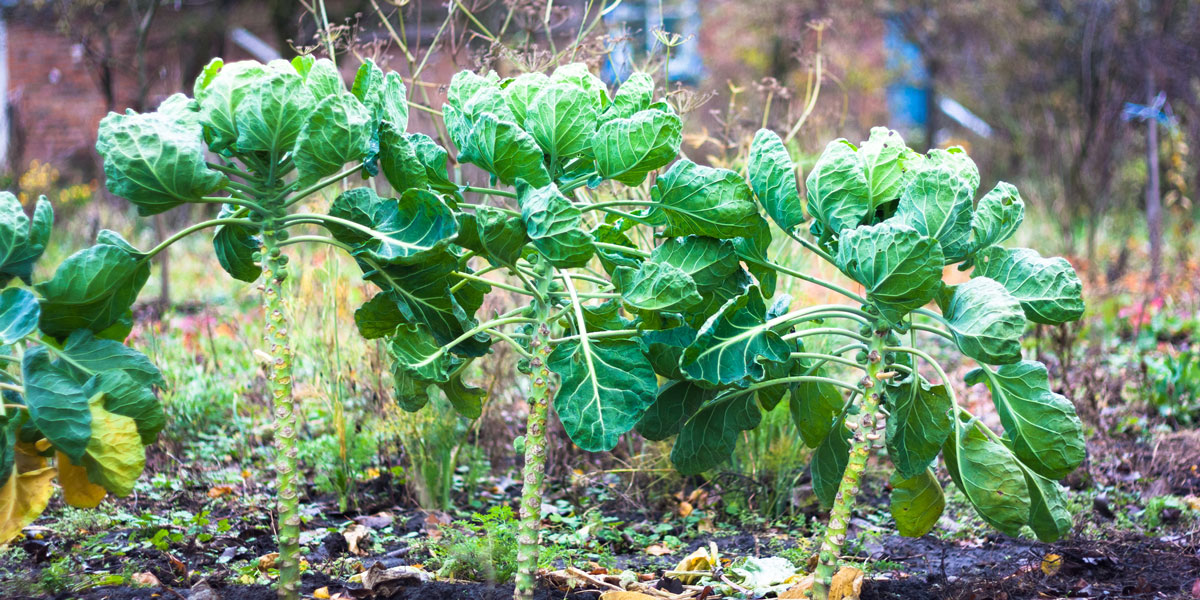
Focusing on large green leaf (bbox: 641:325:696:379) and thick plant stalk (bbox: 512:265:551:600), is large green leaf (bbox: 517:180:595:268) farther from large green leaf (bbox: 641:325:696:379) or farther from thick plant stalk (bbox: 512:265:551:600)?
large green leaf (bbox: 641:325:696:379)

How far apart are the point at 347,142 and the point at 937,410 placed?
1.28m

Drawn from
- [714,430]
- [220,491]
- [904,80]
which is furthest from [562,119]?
[904,80]

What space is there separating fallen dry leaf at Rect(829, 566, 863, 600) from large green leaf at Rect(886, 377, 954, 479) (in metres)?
0.26

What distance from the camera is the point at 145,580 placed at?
193cm

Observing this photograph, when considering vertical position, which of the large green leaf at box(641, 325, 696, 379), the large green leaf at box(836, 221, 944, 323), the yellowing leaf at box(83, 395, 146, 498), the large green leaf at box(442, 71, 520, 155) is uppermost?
the large green leaf at box(442, 71, 520, 155)

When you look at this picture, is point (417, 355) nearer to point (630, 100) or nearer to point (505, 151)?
point (505, 151)

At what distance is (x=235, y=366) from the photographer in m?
3.90

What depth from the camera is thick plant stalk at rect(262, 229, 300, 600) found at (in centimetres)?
154

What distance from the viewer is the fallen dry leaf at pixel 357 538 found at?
229 centimetres

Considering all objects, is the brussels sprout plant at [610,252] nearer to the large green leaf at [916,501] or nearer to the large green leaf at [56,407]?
the large green leaf at [916,501]

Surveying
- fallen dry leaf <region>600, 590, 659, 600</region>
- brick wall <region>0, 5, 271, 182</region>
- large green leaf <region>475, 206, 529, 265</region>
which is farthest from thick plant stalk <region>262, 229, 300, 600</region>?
brick wall <region>0, 5, 271, 182</region>

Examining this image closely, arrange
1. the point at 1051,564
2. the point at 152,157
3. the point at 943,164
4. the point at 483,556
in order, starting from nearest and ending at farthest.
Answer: the point at 152,157
the point at 943,164
the point at 483,556
the point at 1051,564

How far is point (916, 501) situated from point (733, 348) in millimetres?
615

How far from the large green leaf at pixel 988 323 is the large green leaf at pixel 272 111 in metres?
1.30
